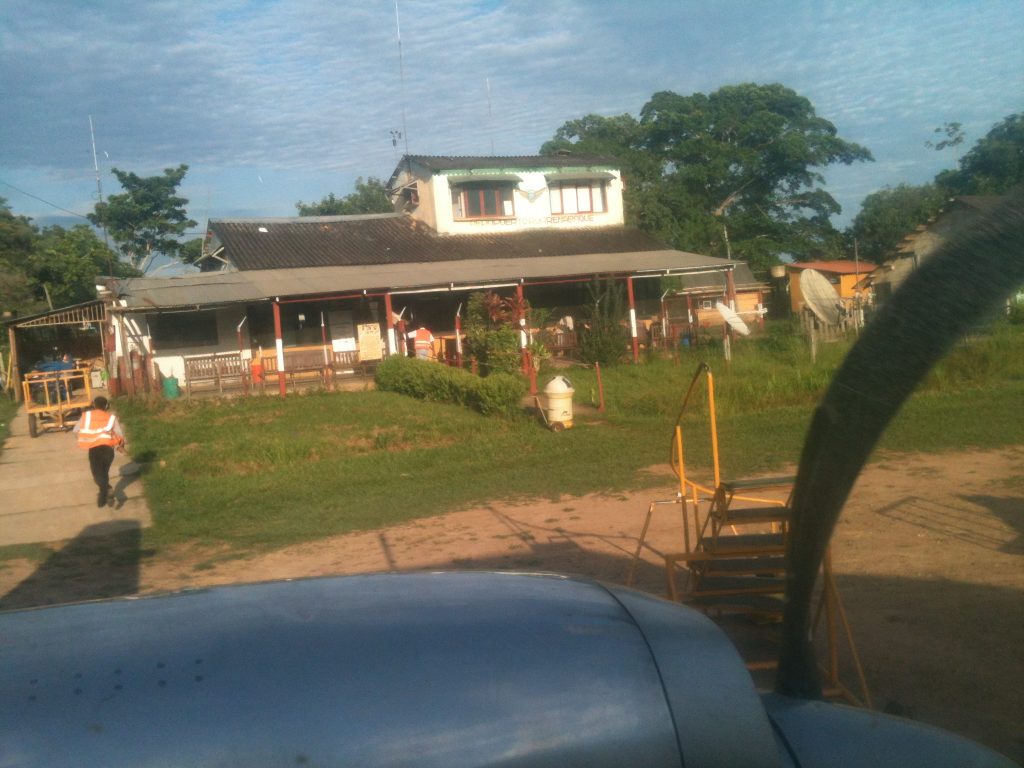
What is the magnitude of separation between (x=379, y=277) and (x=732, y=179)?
84.8 feet

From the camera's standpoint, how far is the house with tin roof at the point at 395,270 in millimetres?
23891

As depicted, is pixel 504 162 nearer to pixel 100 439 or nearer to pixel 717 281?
pixel 717 281

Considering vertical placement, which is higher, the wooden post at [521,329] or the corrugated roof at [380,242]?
the corrugated roof at [380,242]

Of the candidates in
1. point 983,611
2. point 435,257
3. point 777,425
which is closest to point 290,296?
point 435,257

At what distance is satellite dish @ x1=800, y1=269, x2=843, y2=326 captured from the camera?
64.3 feet

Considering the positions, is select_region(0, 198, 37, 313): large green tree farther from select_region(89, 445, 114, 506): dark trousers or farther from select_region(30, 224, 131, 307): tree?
select_region(89, 445, 114, 506): dark trousers

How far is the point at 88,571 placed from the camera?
9125mm

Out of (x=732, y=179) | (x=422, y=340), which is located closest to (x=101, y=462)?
(x=422, y=340)

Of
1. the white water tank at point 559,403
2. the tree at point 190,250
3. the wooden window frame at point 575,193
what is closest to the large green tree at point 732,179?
the wooden window frame at point 575,193

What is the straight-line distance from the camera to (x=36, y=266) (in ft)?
116

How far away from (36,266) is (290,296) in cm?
1742

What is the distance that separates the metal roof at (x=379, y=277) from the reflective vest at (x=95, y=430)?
34.1 ft

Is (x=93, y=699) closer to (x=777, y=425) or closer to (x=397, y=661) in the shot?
(x=397, y=661)

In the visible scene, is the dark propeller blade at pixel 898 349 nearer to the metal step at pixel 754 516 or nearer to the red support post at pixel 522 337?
the metal step at pixel 754 516
